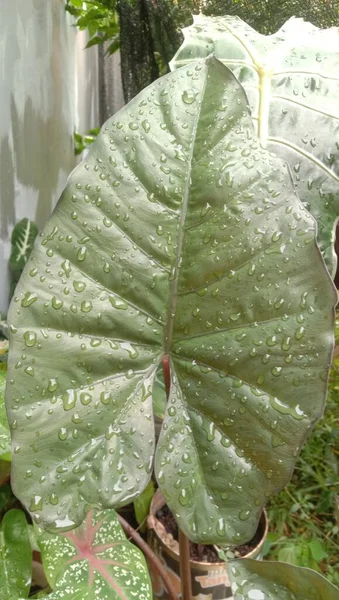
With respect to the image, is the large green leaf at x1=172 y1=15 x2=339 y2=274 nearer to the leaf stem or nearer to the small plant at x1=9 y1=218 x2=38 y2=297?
the leaf stem

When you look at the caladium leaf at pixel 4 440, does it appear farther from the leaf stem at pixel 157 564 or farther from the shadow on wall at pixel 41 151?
the shadow on wall at pixel 41 151

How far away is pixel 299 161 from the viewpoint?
2.74ft

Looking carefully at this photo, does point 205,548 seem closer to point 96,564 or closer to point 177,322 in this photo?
point 96,564

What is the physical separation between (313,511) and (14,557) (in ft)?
3.22

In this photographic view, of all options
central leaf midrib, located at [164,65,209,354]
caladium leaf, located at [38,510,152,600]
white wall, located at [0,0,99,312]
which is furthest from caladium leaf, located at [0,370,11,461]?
white wall, located at [0,0,99,312]

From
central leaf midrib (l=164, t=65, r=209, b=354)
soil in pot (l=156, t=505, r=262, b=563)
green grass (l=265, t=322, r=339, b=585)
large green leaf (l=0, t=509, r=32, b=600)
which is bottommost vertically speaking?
green grass (l=265, t=322, r=339, b=585)

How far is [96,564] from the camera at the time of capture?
825 mm

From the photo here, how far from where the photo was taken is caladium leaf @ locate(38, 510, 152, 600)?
75 cm

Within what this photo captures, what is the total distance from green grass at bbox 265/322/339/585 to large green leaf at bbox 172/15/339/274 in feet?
2.81

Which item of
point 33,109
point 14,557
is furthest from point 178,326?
point 33,109

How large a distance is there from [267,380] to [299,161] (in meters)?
0.46

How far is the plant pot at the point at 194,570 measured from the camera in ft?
3.53

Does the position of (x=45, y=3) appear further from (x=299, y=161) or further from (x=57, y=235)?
(x=57, y=235)

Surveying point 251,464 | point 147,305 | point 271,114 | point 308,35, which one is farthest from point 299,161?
point 251,464
